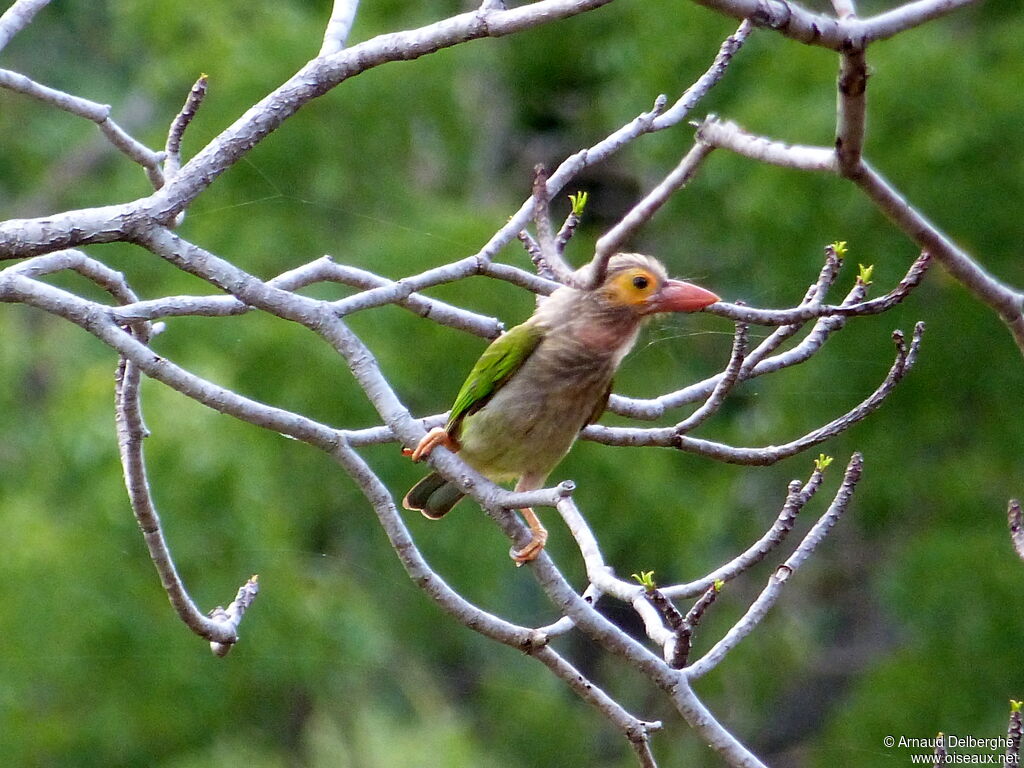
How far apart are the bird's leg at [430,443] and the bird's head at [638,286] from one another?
1.58ft

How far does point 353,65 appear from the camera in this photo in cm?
259

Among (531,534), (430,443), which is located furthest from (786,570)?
(430,443)

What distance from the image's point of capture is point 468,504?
8.09m

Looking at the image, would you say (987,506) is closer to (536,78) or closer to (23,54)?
(536,78)

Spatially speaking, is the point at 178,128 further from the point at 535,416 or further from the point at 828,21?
the point at 828,21

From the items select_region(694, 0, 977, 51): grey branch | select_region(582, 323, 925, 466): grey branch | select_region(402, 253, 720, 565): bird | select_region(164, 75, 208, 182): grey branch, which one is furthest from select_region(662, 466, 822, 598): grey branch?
select_region(164, 75, 208, 182): grey branch

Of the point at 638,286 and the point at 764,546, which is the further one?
the point at 638,286

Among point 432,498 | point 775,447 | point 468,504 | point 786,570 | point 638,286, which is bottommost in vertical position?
point 786,570

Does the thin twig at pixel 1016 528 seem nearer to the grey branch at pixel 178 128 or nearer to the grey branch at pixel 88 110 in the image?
the grey branch at pixel 178 128

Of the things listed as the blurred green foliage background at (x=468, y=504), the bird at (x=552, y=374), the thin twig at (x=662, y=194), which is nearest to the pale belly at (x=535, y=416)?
the bird at (x=552, y=374)

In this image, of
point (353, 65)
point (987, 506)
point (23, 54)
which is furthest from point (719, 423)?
point (353, 65)

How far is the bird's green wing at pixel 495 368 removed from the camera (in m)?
3.32

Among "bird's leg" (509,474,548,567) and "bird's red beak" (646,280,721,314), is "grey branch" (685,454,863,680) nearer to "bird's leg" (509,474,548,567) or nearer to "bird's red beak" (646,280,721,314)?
"bird's leg" (509,474,548,567)

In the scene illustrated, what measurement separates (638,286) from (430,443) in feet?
2.60
